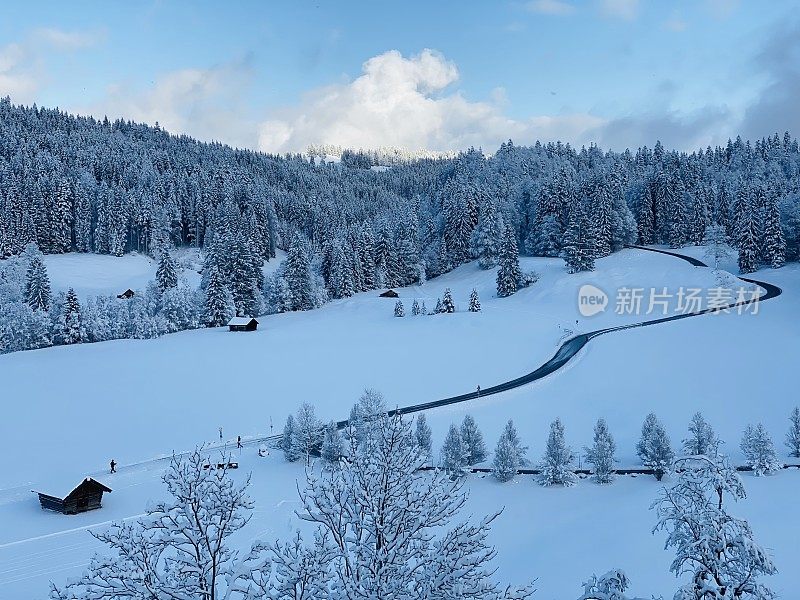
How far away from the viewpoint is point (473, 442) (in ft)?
125

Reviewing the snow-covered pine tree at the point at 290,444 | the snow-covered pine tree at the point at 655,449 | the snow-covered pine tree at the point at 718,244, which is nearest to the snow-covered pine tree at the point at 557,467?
the snow-covered pine tree at the point at 655,449

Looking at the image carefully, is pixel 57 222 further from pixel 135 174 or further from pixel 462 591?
pixel 462 591

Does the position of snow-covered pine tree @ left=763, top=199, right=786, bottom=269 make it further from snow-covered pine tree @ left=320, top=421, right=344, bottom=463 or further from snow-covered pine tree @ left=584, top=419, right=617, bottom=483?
snow-covered pine tree @ left=320, top=421, right=344, bottom=463

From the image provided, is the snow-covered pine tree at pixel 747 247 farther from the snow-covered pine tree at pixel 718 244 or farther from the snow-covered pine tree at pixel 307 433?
the snow-covered pine tree at pixel 307 433

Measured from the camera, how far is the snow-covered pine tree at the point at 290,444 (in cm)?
3728

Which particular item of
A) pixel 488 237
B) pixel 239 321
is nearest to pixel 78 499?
pixel 239 321

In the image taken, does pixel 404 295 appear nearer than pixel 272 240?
Yes

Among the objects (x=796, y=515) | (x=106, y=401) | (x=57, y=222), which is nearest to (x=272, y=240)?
(x=57, y=222)

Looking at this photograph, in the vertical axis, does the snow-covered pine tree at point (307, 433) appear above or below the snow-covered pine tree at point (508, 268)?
below

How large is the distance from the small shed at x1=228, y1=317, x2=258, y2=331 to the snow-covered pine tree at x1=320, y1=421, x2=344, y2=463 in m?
39.4

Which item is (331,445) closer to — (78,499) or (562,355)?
(78,499)

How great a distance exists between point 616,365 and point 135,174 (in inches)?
5303

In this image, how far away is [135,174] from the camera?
15262 cm

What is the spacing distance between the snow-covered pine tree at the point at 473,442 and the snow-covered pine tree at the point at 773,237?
72.1 metres
